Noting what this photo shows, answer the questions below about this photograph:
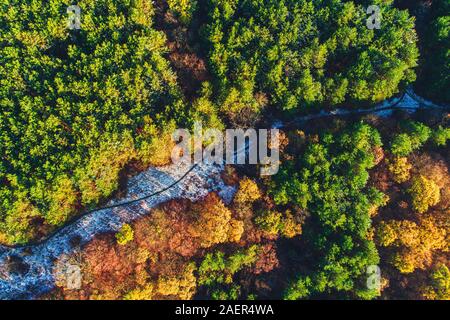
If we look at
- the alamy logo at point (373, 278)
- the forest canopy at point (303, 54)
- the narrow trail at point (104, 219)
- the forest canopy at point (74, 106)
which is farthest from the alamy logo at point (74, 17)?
the alamy logo at point (373, 278)

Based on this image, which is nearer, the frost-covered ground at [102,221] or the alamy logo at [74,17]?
the frost-covered ground at [102,221]

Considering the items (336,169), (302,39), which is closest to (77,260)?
(336,169)

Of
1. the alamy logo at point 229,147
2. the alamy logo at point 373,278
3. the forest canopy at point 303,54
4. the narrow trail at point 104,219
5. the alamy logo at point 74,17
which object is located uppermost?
the alamy logo at point 74,17

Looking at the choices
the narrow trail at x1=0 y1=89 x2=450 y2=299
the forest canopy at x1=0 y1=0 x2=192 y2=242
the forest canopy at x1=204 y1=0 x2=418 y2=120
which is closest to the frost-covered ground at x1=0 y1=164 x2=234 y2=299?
the narrow trail at x1=0 y1=89 x2=450 y2=299

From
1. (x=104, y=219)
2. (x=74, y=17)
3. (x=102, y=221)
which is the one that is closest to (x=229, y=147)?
(x=104, y=219)

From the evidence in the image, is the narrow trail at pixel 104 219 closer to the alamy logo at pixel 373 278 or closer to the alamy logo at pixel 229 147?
the alamy logo at pixel 229 147

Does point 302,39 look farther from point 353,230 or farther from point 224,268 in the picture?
point 224,268

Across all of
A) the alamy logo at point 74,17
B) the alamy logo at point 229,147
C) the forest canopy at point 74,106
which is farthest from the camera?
the alamy logo at point 74,17
